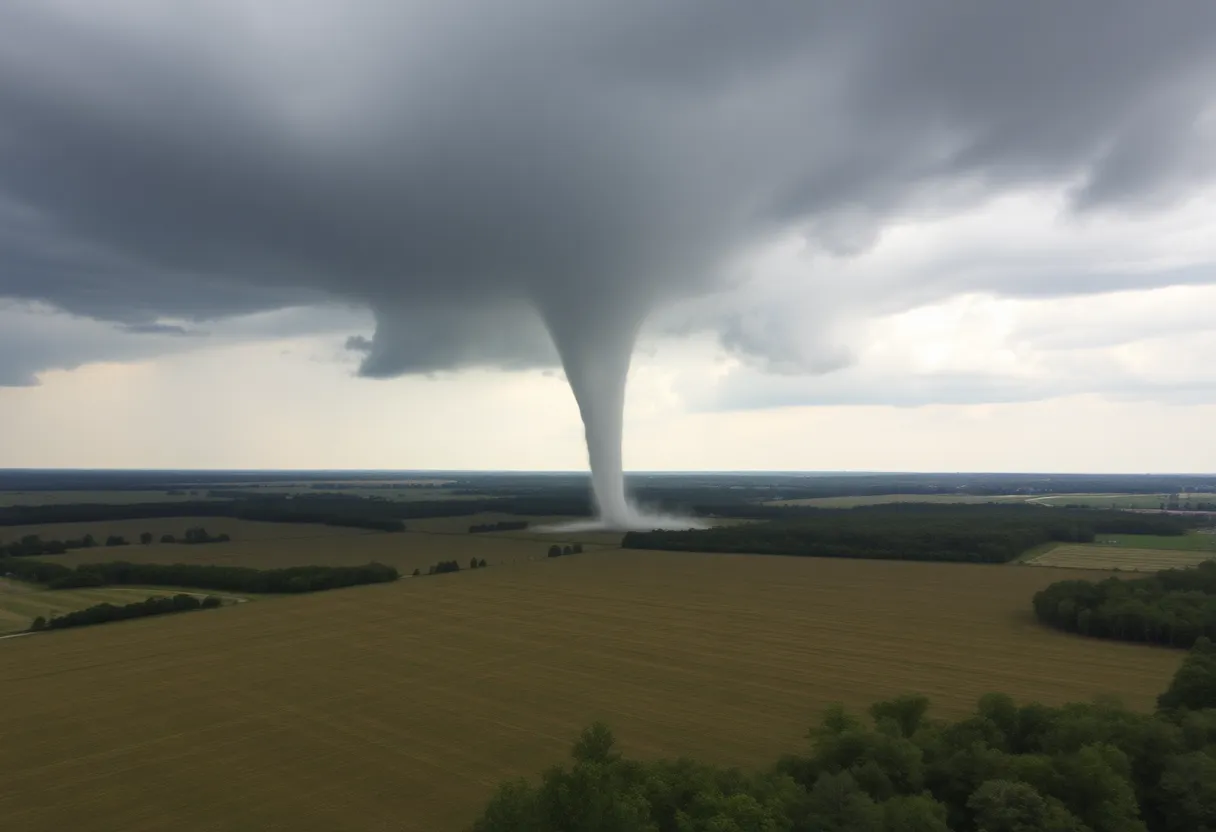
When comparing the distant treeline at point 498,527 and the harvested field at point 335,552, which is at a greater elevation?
the distant treeline at point 498,527

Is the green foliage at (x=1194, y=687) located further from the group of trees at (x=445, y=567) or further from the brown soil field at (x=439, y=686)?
the group of trees at (x=445, y=567)

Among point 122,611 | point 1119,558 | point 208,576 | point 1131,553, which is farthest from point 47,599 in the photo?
point 1131,553

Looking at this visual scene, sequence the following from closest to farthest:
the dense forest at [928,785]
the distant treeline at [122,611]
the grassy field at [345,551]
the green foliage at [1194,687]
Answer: the dense forest at [928,785], the green foliage at [1194,687], the distant treeline at [122,611], the grassy field at [345,551]

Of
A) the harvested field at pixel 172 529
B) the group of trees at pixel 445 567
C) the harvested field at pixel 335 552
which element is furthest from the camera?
the harvested field at pixel 172 529

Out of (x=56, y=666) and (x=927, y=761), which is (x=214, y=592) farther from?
(x=927, y=761)

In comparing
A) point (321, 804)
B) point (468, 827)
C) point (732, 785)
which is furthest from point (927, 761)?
point (321, 804)

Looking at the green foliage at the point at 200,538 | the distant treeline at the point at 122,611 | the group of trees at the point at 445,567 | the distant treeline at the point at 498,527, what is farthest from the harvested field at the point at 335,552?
the distant treeline at the point at 122,611
